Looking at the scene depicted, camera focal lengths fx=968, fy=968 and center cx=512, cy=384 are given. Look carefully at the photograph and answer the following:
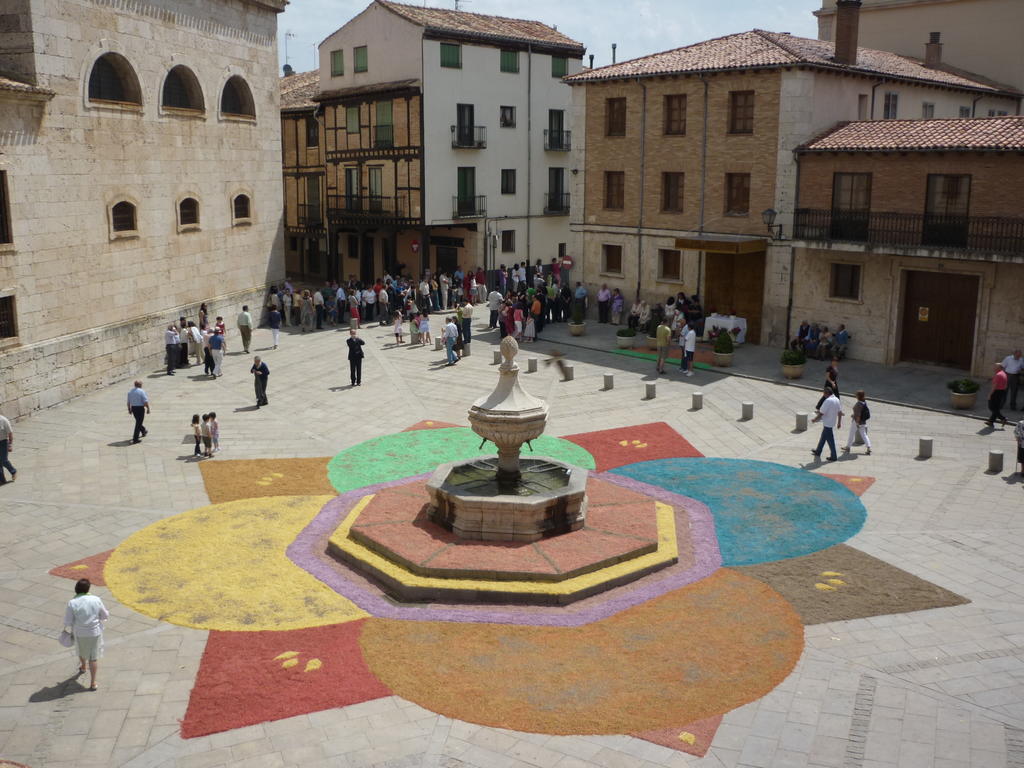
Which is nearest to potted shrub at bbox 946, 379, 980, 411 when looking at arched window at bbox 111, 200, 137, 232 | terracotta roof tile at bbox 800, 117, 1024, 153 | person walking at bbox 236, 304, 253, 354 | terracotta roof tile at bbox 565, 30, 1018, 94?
terracotta roof tile at bbox 800, 117, 1024, 153

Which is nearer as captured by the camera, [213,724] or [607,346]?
[213,724]

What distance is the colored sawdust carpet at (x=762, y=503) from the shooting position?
52.8 ft

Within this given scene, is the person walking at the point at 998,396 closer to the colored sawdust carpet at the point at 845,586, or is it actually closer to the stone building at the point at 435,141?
the colored sawdust carpet at the point at 845,586

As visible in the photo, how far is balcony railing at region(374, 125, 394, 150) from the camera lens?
42469 millimetres

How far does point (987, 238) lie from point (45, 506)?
2393 cm

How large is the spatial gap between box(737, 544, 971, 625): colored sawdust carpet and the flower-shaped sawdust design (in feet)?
0.14

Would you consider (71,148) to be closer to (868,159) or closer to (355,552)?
(355,552)

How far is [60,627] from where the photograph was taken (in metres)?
13.3

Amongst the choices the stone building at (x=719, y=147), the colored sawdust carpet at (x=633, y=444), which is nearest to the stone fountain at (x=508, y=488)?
the colored sawdust carpet at (x=633, y=444)

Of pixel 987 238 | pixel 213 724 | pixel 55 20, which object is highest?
pixel 55 20

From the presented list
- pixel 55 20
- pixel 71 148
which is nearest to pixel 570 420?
pixel 71 148

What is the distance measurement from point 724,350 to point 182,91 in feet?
63.2

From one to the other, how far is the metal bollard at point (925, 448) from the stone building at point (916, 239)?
307 inches

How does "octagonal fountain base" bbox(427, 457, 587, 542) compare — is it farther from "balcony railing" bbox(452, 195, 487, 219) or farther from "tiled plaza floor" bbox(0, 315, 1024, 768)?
"balcony railing" bbox(452, 195, 487, 219)
